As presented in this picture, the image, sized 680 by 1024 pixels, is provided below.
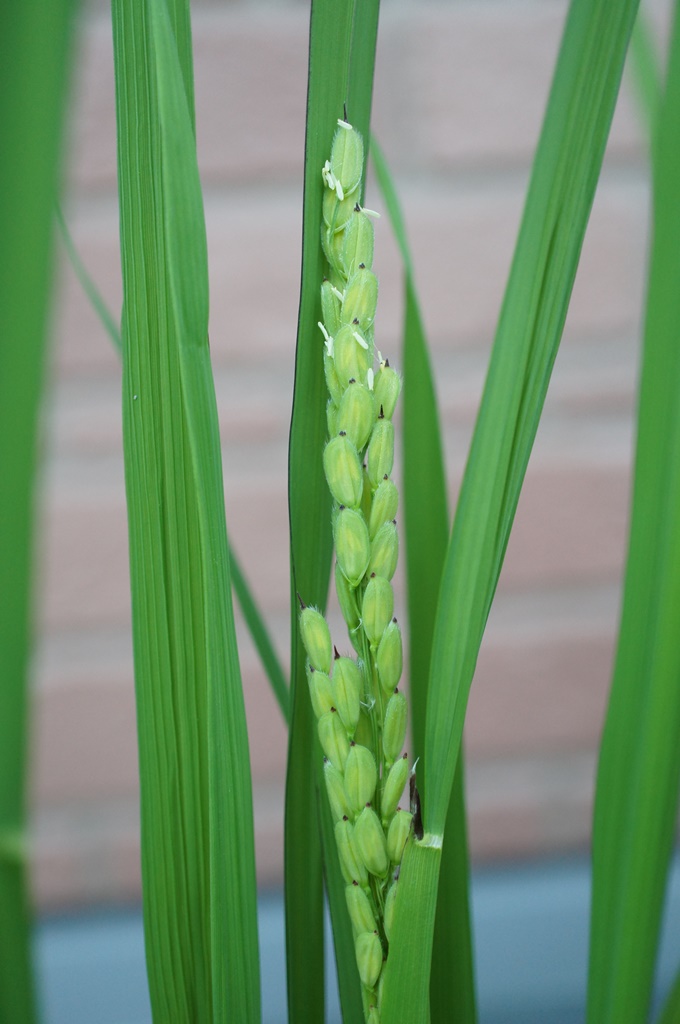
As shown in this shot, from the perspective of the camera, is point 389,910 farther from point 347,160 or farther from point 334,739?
point 347,160

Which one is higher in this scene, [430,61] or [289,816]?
[430,61]

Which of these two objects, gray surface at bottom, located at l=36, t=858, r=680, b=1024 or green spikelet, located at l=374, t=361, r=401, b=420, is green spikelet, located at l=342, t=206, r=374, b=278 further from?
gray surface at bottom, located at l=36, t=858, r=680, b=1024

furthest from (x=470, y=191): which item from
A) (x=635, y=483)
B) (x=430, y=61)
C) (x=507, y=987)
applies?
(x=507, y=987)

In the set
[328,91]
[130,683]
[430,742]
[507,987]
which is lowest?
[507,987]

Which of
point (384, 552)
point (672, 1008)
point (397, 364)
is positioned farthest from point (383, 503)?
point (397, 364)

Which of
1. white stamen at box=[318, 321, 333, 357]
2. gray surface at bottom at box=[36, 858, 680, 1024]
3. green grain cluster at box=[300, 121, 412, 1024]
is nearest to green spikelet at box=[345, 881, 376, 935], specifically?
green grain cluster at box=[300, 121, 412, 1024]

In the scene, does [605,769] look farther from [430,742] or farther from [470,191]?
Answer: [470,191]

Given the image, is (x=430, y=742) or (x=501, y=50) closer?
(x=430, y=742)
